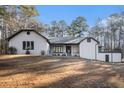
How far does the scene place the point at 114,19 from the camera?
15594 mm

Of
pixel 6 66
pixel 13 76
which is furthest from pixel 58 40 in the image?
pixel 13 76

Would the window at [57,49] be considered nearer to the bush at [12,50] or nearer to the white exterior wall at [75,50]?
the white exterior wall at [75,50]

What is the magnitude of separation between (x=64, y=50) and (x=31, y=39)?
2306mm

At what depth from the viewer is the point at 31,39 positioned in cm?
1691

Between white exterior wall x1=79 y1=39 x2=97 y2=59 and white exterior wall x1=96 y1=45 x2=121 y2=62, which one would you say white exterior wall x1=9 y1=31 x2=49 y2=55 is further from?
white exterior wall x1=96 y1=45 x2=121 y2=62

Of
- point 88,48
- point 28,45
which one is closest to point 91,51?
point 88,48

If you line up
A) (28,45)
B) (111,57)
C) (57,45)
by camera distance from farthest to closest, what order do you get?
(111,57) → (57,45) → (28,45)

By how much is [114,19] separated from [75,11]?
3.83m

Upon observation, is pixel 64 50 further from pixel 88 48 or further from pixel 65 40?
pixel 88 48

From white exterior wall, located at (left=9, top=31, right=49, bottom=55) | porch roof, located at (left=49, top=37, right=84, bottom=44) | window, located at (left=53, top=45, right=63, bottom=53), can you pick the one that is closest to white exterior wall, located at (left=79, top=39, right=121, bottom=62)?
porch roof, located at (left=49, top=37, right=84, bottom=44)

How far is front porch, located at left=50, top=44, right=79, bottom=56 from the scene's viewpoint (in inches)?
677
